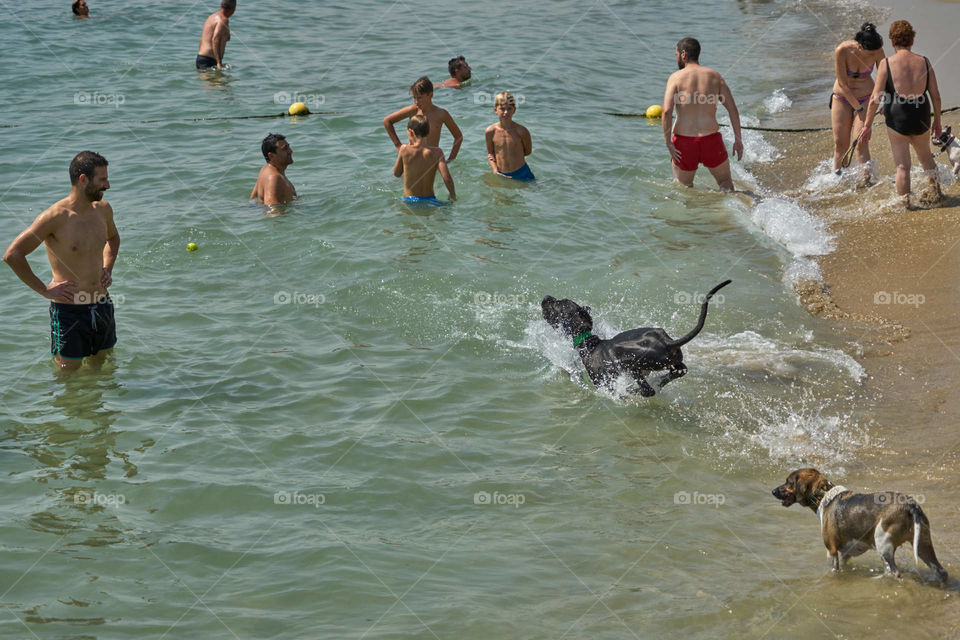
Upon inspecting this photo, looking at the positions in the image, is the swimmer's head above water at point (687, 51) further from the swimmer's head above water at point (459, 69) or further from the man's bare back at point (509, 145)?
the swimmer's head above water at point (459, 69)

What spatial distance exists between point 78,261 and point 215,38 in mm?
11314

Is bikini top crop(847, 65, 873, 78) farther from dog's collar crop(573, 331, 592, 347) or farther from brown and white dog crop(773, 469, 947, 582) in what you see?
brown and white dog crop(773, 469, 947, 582)

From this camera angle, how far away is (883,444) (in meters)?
5.93

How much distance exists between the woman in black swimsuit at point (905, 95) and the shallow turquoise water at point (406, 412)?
4.52 feet

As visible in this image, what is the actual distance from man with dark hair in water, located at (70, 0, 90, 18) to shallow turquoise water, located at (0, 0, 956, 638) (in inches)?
285

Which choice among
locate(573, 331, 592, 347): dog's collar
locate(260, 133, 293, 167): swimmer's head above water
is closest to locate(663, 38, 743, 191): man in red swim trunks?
locate(573, 331, 592, 347): dog's collar

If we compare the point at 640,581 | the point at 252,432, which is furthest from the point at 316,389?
the point at 640,581

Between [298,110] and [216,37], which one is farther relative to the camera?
[216,37]

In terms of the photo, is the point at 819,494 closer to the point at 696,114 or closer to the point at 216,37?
the point at 696,114

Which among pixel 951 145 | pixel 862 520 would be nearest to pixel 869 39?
pixel 951 145

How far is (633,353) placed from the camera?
6.41 metres

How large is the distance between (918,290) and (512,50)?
42.3 ft

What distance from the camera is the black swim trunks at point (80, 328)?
6.89 meters

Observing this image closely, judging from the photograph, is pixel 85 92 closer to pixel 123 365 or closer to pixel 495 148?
pixel 495 148
